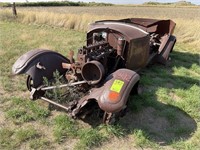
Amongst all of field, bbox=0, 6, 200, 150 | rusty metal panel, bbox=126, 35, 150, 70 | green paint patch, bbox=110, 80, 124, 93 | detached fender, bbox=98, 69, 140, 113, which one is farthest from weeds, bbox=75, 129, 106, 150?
rusty metal panel, bbox=126, 35, 150, 70

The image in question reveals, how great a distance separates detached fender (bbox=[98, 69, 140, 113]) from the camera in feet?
11.6

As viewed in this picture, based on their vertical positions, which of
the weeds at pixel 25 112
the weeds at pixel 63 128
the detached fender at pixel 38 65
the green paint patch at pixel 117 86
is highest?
the green paint patch at pixel 117 86

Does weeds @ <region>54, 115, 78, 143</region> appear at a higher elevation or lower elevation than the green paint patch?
lower

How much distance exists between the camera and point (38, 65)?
179 inches

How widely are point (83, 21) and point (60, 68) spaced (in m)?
7.49

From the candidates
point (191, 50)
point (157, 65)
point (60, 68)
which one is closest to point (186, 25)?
point (191, 50)

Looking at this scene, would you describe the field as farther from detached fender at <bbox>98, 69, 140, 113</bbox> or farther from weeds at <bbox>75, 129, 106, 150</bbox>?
detached fender at <bbox>98, 69, 140, 113</bbox>

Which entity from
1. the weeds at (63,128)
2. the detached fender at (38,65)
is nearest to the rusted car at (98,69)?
the detached fender at (38,65)

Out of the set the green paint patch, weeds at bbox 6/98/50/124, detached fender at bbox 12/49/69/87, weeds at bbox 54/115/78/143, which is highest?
the green paint patch

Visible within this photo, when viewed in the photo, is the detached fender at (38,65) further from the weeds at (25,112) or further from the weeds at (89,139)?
the weeds at (89,139)

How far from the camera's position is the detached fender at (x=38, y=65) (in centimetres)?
450

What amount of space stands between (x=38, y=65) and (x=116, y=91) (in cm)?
165

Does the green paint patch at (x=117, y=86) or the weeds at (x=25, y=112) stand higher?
the green paint patch at (x=117, y=86)

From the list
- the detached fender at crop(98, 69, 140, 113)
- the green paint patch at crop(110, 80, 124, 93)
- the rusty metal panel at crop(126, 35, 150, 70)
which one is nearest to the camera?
the detached fender at crop(98, 69, 140, 113)
